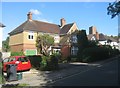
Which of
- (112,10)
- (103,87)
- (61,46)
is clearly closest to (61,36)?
(61,46)

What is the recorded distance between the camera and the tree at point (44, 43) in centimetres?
4253

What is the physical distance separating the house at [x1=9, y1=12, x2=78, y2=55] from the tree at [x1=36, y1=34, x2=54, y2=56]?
5.88 feet

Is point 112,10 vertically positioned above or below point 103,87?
above

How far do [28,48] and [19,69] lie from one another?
21.9 meters

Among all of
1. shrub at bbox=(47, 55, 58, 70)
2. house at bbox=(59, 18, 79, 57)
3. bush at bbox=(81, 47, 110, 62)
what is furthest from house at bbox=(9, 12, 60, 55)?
shrub at bbox=(47, 55, 58, 70)

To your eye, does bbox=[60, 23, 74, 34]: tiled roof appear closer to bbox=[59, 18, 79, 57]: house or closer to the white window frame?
bbox=[59, 18, 79, 57]: house

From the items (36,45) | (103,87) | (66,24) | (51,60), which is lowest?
(103,87)

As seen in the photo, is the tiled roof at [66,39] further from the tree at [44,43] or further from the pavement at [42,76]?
the pavement at [42,76]

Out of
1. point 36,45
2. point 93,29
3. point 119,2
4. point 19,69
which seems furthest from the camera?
point 93,29

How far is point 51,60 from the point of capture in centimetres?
2484

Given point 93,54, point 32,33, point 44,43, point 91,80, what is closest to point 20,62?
point 91,80

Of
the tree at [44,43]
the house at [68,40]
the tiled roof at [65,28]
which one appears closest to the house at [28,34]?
the tiled roof at [65,28]

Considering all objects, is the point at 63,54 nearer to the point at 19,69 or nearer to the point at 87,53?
the point at 87,53

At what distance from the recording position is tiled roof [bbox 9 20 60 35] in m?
47.0
